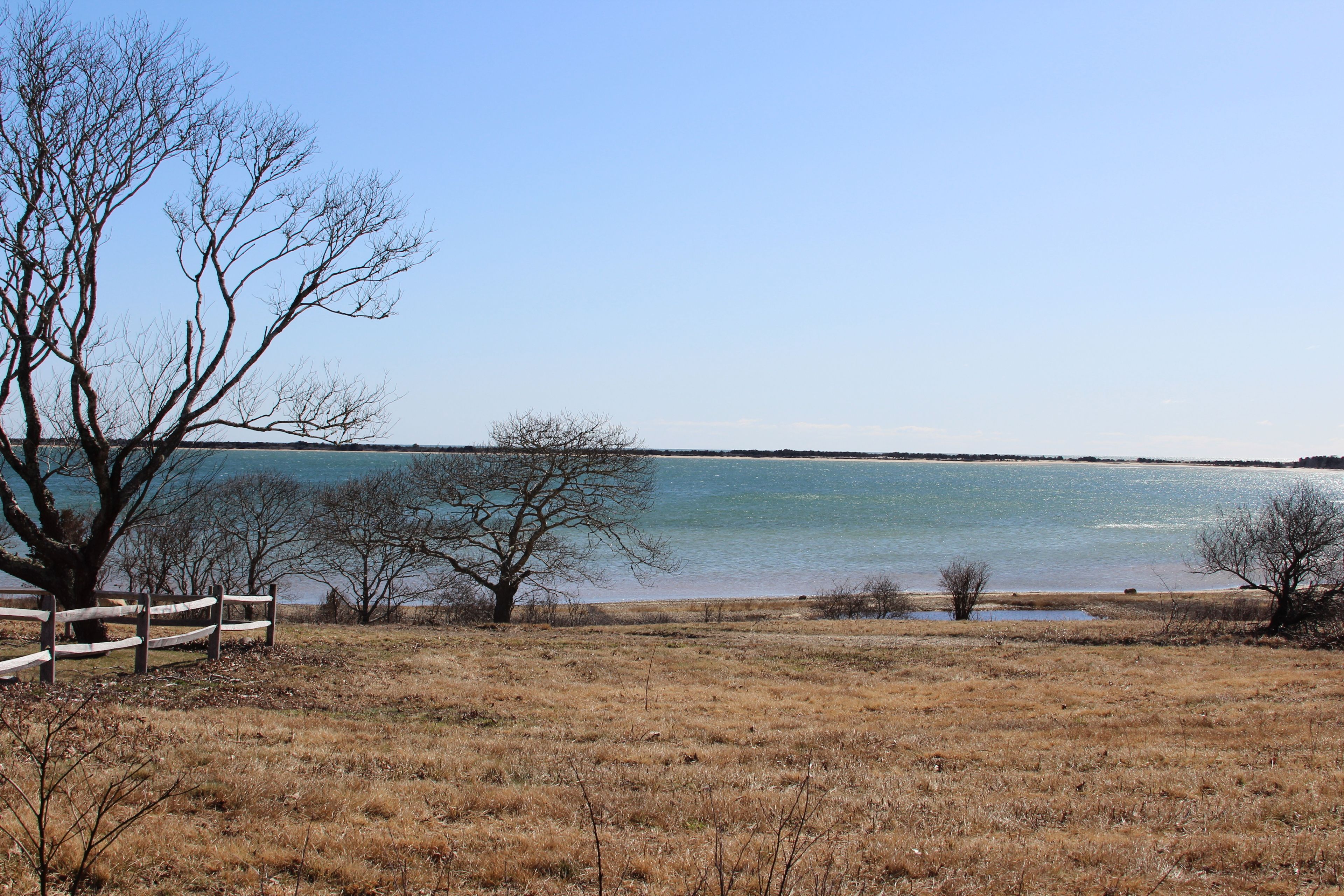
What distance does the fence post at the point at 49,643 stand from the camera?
10586 millimetres

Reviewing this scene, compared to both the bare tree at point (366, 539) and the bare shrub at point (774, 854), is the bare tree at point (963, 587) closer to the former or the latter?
the bare tree at point (366, 539)

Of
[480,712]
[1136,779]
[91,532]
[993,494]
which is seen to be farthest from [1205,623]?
[993,494]

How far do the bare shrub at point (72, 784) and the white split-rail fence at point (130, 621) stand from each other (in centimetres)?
200

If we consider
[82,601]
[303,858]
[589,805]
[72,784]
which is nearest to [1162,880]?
[589,805]

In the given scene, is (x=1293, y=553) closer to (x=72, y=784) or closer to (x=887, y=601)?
(x=887, y=601)

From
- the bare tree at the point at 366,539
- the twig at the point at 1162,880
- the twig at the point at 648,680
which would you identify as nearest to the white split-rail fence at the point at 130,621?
the twig at the point at 648,680

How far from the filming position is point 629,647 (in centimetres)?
2084

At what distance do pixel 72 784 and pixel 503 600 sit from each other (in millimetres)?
24191

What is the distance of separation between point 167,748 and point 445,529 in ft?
75.3

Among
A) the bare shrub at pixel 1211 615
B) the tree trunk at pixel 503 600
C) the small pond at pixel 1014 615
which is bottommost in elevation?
the small pond at pixel 1014 615

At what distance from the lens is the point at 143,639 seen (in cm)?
1260

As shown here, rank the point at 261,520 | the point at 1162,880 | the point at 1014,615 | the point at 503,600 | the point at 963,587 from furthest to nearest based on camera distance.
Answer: the point at 1014,615 → the point at 963,587 → the point at 261,520 → the point at 503,600 → the point at 1162,880

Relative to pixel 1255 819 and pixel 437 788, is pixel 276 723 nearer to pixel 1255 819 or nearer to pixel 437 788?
pixel 437 788

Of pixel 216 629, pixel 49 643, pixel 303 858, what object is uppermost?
pixel 49 643
